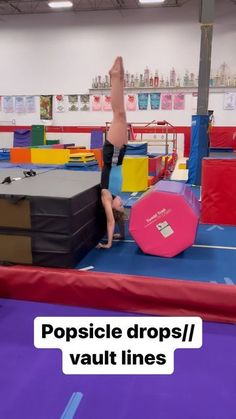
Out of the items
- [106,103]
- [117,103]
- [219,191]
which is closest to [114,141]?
[117,103]

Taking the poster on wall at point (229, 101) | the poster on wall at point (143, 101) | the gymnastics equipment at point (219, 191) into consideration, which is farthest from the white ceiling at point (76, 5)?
the gymnastics equipment at point (219, 191)

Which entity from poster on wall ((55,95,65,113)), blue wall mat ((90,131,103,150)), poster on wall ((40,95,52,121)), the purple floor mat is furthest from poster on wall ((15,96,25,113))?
the purple floor mat

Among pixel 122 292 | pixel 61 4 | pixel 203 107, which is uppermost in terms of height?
pixel 61 4

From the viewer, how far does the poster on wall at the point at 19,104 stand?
491 inches

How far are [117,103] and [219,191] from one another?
62.8 inches

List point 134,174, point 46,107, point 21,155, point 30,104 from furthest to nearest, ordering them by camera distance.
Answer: point 30,104 < point 46,107 < point 21,155 < point 134,174

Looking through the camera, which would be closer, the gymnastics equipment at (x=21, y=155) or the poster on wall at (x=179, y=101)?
the gymnastics equipment at (x=21, y=155)

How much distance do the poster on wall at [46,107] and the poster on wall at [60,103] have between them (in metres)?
0.20

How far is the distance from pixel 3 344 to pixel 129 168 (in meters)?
4.20

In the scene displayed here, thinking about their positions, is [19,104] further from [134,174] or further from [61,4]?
[134,174]

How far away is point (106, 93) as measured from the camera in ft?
39.3

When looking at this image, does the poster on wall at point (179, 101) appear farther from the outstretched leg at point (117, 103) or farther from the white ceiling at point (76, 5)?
the outstretched leg at point (117, 103)

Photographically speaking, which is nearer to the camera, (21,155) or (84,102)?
(21,155)

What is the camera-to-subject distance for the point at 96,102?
12.1 meters
